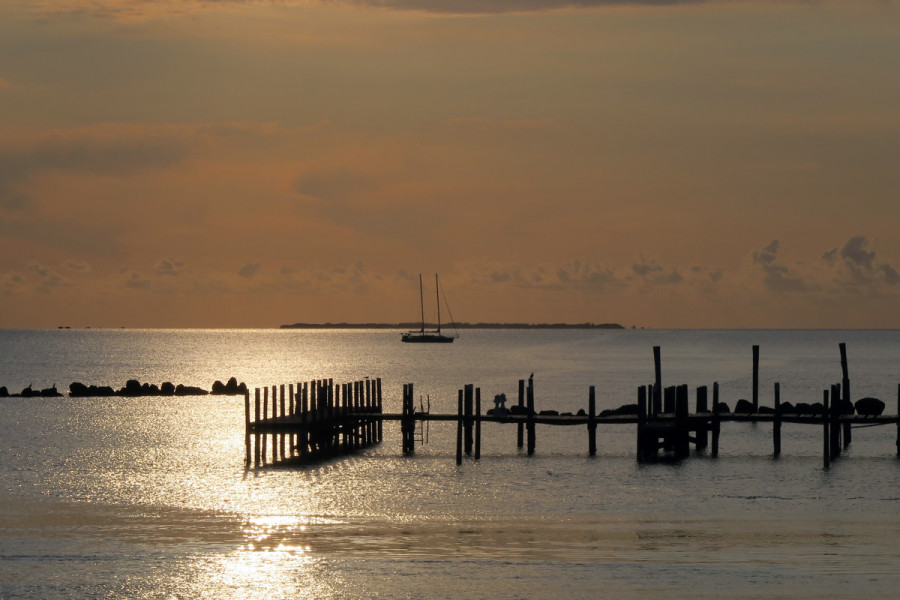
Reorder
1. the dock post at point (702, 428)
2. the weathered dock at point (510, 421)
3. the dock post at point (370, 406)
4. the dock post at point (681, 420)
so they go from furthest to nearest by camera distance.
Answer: the dock post at point (370, 406) < the dock post at point (702, 428) < the dock post at point (681, 420) < the weathered dock at point (510, 421)

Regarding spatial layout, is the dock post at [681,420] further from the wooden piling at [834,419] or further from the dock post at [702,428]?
the wooden piling at [834,419]

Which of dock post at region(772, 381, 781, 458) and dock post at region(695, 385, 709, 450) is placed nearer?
dock post at region(772, 381, 781, 458)

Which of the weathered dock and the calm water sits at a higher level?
the weathered dock

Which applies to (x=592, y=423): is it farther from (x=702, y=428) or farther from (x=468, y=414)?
(x=702, y=428)

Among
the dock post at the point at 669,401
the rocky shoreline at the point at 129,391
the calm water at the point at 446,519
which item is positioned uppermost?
the dock post at the point at 669,401

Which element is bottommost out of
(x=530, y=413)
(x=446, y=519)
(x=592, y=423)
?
(x=446, y=519)

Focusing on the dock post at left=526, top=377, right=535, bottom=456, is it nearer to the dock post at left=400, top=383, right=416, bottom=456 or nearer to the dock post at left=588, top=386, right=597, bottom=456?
the dock post at left=588, top=386, right=597, bottom=456

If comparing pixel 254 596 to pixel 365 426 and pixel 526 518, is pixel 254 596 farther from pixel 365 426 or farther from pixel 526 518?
pixel 365 426

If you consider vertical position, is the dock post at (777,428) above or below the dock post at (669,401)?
below

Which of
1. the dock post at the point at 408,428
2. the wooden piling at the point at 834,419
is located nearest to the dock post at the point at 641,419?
the wooden piling at the point at 834,419

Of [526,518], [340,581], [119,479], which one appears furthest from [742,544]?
[119,479]

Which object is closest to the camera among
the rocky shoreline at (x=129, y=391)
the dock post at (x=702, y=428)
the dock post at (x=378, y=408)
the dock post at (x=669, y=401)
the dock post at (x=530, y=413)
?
the dock post at (x=530, y=413)

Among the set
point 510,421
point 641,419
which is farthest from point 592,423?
point 510,421

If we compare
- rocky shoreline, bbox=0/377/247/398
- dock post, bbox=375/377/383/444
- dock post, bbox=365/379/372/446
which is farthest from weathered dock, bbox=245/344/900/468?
rocky shoreline, bbox=0/377/247/398
